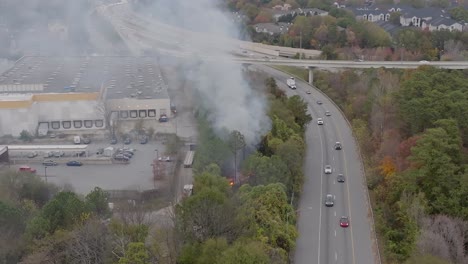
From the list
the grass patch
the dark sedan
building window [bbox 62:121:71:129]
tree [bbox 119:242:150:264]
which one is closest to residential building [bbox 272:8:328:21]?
the grass patch

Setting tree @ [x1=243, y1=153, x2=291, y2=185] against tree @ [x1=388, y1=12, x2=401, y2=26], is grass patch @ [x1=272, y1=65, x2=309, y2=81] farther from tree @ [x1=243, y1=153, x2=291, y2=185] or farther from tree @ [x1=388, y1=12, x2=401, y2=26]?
tree @ [x1=243, y1=153, x2=291, y2=185]

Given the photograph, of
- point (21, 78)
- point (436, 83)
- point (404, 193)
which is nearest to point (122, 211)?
point (404, 193)

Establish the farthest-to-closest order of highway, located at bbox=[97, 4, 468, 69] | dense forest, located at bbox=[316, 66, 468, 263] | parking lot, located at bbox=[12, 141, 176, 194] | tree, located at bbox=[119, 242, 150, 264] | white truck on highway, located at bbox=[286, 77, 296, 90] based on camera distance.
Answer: white truck on highway, located at bbox=[286, 77, 296, 90], highway, located at bbox=[97, 4, 468, 69], parking lot, located at bbox=[12, 141, 176, 194], dense forest, located at bbox=[316, 66, 468, 263], tree, located at bbox=[119, 242, 150, 264]

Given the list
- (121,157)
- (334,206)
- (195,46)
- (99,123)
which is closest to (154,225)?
(334,206)

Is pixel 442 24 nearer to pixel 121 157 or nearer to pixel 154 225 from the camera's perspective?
pixel 121 157

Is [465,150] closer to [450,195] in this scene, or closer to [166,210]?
[450,195]

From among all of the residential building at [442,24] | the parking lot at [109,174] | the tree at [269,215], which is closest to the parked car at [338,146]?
the parking lot at [109,174]

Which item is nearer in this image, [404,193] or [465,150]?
[404,193]
